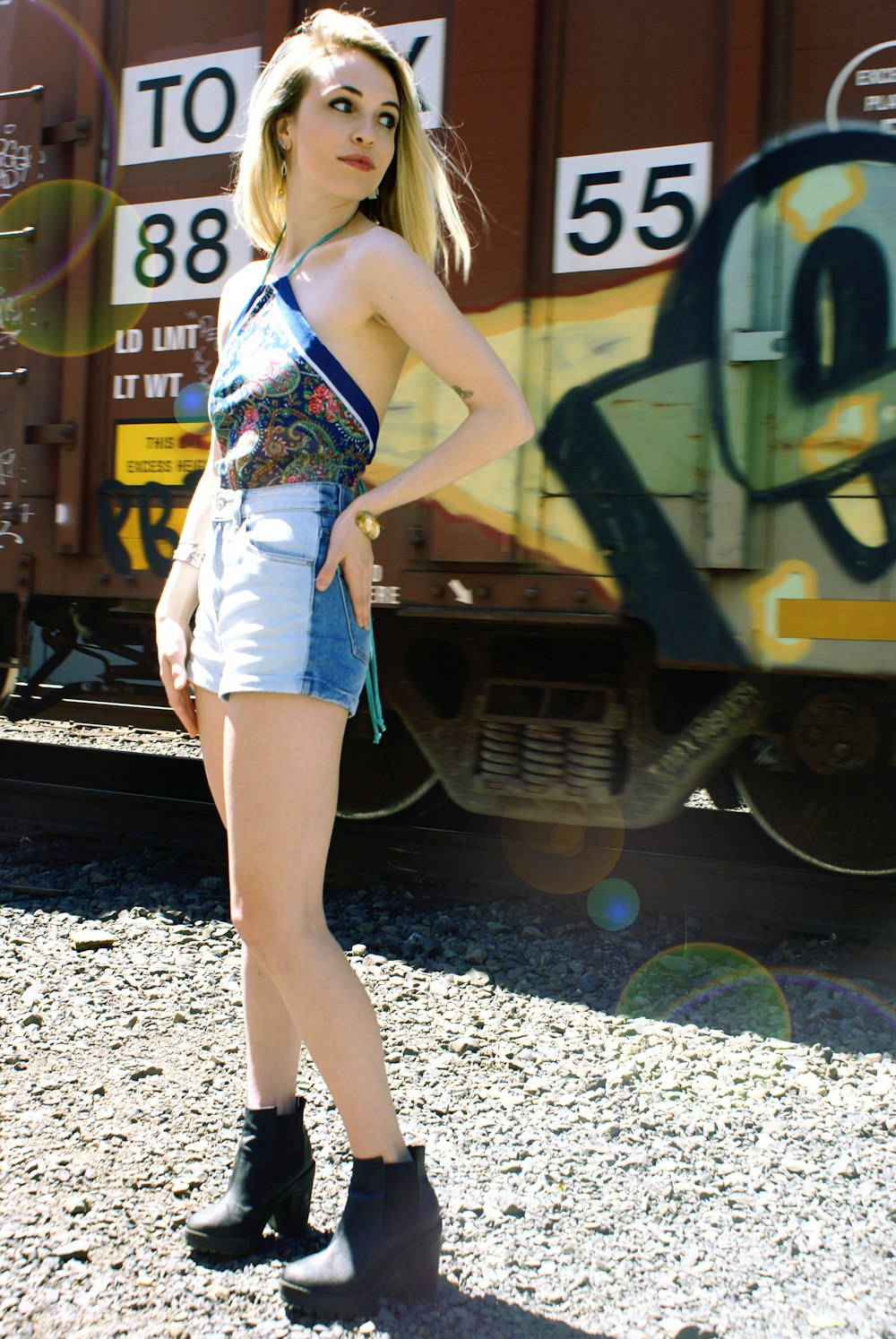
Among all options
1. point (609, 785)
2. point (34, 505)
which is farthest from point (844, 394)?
point (34, 505)

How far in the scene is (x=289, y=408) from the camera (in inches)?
73.5

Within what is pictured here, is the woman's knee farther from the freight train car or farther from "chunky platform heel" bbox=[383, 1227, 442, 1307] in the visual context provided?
the freight train car

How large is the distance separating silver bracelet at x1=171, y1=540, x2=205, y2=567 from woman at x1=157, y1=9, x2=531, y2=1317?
0.14m

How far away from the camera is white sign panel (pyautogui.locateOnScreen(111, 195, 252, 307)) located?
4277 mm

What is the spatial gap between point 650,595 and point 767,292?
1.01 m

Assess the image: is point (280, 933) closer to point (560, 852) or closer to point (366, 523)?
point (366, 523)

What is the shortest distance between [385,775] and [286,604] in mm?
3037

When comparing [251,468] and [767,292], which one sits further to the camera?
[767,292]

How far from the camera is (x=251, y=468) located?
189 centimetres

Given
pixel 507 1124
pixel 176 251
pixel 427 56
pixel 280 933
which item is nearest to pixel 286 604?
pixel 280 933

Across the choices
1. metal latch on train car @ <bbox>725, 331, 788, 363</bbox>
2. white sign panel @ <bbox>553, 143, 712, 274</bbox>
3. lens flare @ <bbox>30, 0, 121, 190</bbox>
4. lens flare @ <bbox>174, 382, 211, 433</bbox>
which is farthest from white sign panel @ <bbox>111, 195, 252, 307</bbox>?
Answer: metal latch on train car @ <bbox>725, 331, 788, 363</bbox>

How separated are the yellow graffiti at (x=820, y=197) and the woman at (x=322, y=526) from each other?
1.97 metres

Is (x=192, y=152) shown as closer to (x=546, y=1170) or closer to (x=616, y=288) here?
(x=616, y=288)

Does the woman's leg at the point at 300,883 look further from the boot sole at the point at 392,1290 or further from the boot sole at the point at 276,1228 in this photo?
the boot sole at the point at 276,1228
